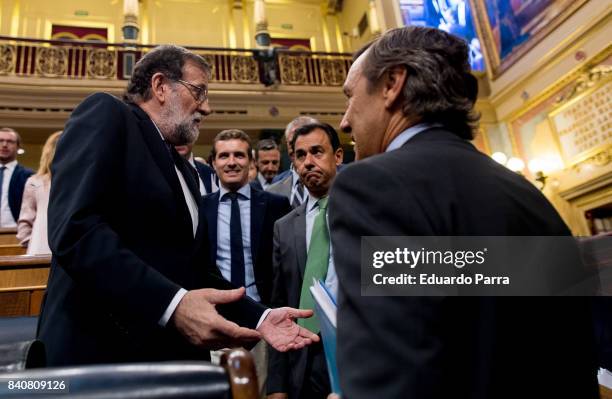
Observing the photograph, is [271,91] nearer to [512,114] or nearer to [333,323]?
[512,114]

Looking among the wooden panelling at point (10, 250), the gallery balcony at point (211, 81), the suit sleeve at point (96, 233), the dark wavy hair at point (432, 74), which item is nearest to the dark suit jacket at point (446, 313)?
the dark wavy hair at point (432, 74)

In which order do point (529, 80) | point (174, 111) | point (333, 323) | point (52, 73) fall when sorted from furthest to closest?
point (52, 73) → point (529, 80) → point (174, 111) → point (333, 323)

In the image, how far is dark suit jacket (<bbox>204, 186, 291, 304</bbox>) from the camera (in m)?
2.36

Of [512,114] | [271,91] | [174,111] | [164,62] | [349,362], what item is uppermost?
[271,91]

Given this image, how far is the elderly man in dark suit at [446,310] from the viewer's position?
0.67 meters

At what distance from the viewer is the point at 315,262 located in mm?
1778

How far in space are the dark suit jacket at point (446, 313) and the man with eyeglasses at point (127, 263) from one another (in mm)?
431

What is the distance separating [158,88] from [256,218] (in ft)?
3.83

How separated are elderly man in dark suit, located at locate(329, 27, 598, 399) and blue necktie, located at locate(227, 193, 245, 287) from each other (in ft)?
5.03

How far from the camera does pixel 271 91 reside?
30.0ft

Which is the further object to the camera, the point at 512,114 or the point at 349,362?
the point at 512,114

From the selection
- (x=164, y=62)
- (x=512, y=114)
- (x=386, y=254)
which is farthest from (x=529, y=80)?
(x=386, y=254)

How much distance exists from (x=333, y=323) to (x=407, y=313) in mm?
155

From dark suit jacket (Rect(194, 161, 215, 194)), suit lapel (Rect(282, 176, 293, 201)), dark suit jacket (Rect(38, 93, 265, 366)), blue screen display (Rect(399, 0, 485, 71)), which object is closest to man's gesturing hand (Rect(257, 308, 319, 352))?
dark suit jacket (Rect(38, 93, 265, 366))
